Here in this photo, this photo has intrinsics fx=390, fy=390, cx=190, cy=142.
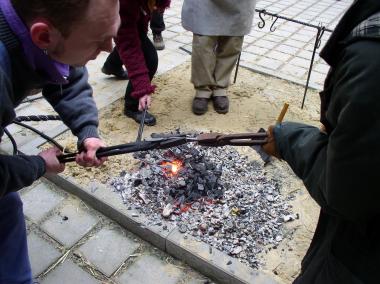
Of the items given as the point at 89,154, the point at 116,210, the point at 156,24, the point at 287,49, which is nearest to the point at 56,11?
the point at 89,154

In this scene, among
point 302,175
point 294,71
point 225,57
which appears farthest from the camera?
point 294,71

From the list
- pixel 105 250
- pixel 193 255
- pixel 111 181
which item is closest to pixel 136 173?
pixel 111 181

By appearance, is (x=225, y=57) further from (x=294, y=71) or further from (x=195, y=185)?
(x=195, y=185)

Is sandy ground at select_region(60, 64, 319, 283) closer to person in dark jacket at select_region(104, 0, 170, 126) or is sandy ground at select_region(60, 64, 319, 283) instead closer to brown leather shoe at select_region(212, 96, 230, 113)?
brown leather shoe at select_region(212, 96, 230, 113)

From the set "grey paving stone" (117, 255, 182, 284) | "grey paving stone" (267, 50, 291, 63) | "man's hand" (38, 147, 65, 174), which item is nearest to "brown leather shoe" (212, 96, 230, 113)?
"grey paving stone" (267, 50, 291, 63)

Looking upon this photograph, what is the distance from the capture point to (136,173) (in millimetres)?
2969

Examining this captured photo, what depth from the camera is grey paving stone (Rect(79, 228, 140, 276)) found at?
2414 millimetres

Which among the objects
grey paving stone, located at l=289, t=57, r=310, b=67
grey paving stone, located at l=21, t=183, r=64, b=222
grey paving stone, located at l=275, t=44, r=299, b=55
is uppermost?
grey paving stone, located at l=275, t=44, r=299, b=55

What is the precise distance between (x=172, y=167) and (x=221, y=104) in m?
1.16

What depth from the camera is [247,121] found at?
3807mm

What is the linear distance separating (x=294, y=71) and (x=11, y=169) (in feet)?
12.7

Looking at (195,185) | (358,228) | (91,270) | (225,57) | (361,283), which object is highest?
(358,228)

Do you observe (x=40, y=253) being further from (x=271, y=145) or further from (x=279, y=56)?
(x=279, y=56)

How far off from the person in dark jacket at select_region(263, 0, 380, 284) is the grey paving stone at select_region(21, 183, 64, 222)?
1.84 m
